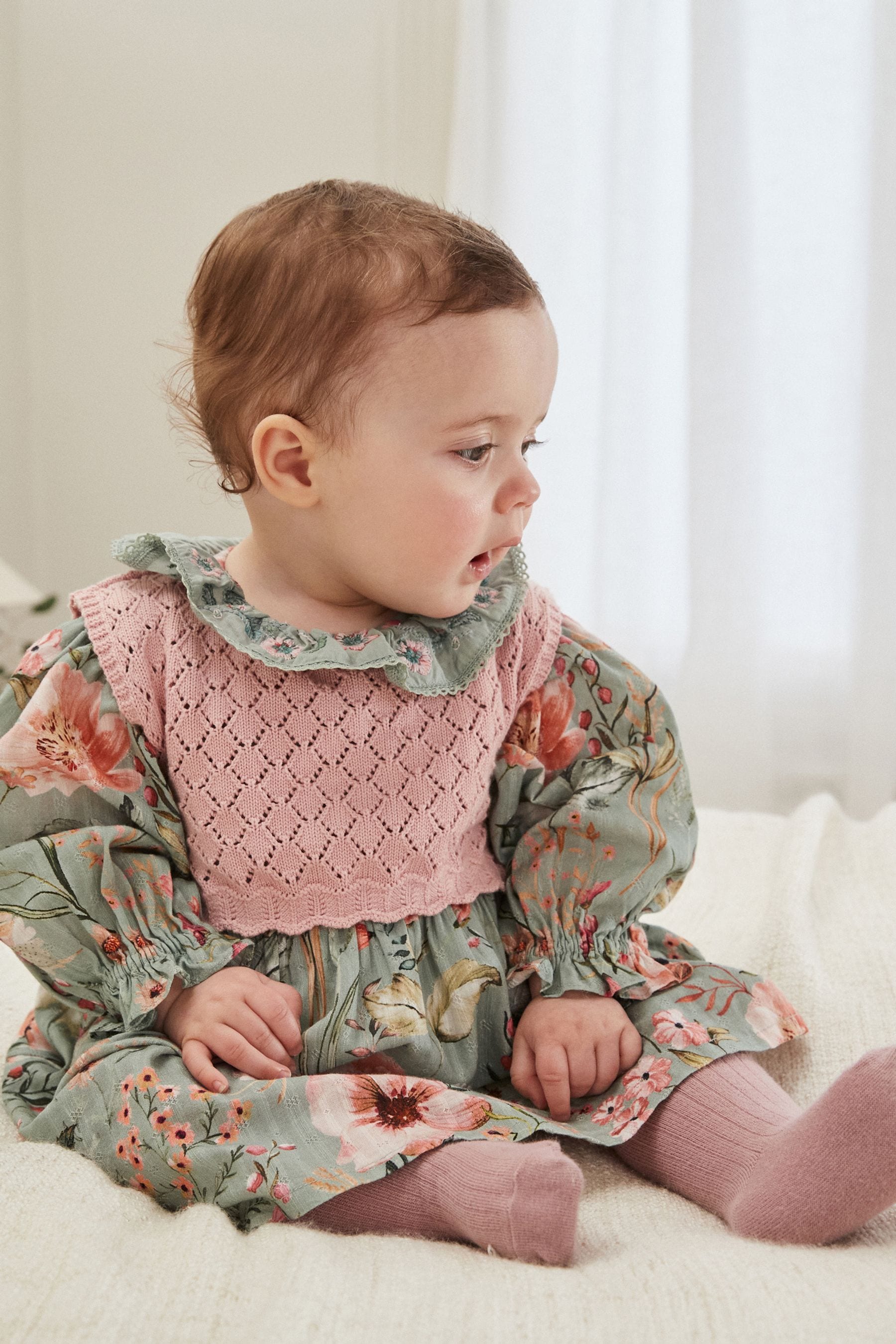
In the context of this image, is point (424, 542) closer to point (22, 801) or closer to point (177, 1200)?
point (22, 801)

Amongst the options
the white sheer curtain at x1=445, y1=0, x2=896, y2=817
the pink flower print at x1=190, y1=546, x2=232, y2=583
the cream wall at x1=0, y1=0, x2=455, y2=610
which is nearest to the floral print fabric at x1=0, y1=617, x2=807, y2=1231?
the pink flower print at x1=190, y1=546, x2=232, y2=583

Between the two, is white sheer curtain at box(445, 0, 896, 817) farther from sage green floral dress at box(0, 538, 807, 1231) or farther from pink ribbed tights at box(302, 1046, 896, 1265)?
pink ribbed tights at box(302, 1046, 896, 1265)

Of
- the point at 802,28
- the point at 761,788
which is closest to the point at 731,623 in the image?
the point at 761,788

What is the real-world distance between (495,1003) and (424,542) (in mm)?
345

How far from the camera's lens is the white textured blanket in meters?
0.59

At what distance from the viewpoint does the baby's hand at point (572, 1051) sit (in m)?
0.89

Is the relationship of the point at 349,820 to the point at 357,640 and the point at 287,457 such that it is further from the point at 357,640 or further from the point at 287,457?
the point at 287,457

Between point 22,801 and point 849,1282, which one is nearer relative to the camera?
point 849,1282

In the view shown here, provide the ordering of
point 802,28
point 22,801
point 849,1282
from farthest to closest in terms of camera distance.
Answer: point 802,28, point 22,801, point 849,1282

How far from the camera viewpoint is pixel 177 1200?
775 mm

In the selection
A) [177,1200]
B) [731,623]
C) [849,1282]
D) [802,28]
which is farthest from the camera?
[731,623]

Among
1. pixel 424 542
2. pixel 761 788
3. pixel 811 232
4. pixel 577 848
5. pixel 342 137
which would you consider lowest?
pixel 761 788

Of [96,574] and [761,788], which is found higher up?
[96,574]

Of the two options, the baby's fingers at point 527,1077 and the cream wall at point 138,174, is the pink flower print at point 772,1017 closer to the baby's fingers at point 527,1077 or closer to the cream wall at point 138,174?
the baby's fingers at point 527,1077
